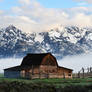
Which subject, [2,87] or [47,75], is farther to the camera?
[47,75]

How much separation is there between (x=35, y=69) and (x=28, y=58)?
6152mm

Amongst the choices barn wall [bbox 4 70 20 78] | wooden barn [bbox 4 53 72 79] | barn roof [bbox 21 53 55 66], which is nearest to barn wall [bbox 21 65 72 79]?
wooden barn [bbox 4 53 72 79]

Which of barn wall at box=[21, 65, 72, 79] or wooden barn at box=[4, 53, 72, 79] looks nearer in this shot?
barn wall at box=[21, 65, 72, 79]

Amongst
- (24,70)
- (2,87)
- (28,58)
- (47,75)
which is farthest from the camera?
(28,58)

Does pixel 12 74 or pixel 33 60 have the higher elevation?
pixel 33 60

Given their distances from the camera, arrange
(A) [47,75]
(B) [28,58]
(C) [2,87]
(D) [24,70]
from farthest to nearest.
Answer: (B) [28,58] < (D) [24,70] < (A) [47,75] < (C) [2,87]

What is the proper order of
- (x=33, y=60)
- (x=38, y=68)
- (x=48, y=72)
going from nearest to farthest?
(x=48, y=72) < (x=38, y=68) < (x=33, y=60)

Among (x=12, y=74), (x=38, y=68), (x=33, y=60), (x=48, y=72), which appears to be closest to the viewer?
(x=48, y=72)

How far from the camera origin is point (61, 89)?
39750 mm

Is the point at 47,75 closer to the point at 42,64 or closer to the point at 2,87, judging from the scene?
the point at 42,64

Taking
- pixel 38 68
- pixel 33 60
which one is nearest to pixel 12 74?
pixel 33 60

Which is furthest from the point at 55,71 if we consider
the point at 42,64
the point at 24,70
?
the point at 24,70

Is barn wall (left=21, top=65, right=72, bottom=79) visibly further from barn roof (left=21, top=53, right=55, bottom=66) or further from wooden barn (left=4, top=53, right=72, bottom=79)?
barn roof (left=21, top=53, right=55, bottom=66)

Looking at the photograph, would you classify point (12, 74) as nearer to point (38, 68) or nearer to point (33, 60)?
point (33, 60)
